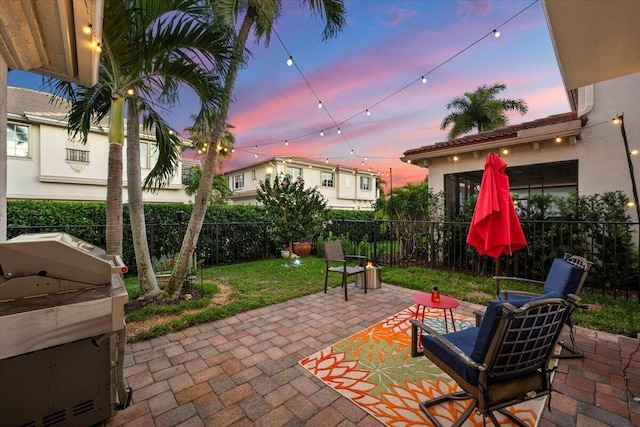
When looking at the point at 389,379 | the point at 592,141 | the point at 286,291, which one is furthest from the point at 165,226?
the point at 592,141

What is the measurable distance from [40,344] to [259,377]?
1592 mm

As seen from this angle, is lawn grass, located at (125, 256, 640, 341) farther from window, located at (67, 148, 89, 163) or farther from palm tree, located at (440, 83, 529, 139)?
palm tree, located at (440, 83, 529, 139)

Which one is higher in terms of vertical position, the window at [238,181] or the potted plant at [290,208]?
the window at [238,181]

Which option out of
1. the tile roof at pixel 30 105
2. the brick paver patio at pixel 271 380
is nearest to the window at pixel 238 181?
the tile roof at pixel 30 105

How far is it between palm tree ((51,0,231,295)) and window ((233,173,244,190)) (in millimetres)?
16788

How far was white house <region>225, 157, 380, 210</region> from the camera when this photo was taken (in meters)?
18.3

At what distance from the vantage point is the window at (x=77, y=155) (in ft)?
40.5

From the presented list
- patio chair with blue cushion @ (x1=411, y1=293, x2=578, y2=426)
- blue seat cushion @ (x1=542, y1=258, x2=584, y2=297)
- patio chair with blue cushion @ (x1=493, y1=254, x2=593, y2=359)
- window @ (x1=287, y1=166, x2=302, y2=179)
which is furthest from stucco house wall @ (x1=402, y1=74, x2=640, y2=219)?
window @ (x1=287, y1=166, x2=302, y2=179)

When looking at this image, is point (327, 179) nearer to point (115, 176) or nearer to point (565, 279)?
point (115, 176)

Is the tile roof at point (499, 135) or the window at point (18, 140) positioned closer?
the tile roof at point (499, 135)

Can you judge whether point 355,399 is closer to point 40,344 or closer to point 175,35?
point 40,344

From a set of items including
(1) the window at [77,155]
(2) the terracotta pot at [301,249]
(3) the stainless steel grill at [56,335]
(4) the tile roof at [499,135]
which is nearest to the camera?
(3) the stainless steel grill at [56,335]

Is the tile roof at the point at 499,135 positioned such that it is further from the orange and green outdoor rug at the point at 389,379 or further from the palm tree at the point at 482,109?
the palm tree at the point at 482,109

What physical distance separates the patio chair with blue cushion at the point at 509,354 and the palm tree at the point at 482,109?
54.3 feet
